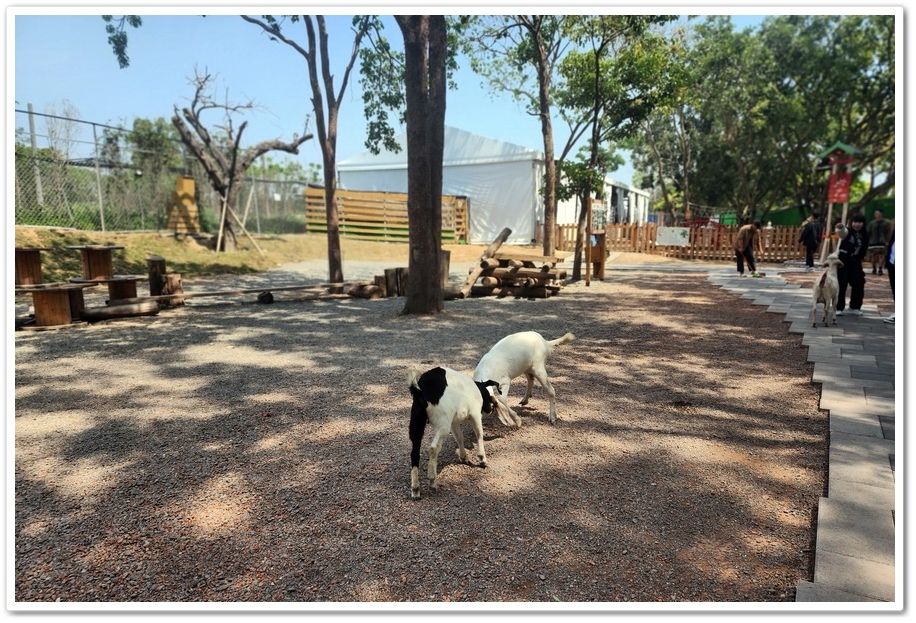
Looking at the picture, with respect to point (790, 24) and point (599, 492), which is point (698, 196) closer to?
point (790, 24)

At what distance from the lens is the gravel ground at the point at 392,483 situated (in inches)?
93.1

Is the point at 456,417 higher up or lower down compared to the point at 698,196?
lower down

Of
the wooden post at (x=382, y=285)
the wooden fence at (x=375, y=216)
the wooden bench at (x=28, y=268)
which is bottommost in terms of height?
the wooden post at (x=382, y=285)

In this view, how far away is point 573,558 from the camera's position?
249 cm

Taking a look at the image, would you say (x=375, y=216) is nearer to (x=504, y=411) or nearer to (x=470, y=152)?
(x=470, y=152)

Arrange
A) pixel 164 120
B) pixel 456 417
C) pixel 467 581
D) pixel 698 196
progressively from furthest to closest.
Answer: pixel 698 196 → pixel 164 120 → pixel 456 417 → pixel 467 581

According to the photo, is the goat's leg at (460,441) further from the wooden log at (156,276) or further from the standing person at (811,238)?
the standing person at (811,238)

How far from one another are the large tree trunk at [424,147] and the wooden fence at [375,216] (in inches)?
664

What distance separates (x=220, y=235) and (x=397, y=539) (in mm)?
17172

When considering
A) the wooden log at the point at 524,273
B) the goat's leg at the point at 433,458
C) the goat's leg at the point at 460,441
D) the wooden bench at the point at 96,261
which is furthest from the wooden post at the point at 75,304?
the goat's leg at the point at 433,458

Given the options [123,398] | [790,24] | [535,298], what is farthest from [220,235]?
[790,24]

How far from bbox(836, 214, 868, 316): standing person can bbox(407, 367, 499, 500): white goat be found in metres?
7.73

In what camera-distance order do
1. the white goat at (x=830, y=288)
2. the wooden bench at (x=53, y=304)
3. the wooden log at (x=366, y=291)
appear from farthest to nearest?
the wooden log at (x=366, y=291) < the wooden bench at (x=53, y=304) < the white goat at (x=830, y=288)

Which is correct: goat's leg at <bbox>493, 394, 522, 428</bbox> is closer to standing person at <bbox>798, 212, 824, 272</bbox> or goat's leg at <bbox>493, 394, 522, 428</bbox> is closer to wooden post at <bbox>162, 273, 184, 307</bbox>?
wooden post at <bbox>162, 273, 184, 307</bbox>
